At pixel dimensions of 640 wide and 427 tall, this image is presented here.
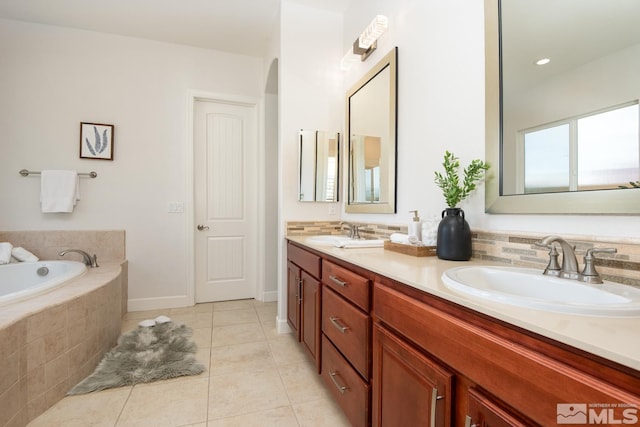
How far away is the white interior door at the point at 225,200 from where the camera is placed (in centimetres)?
330

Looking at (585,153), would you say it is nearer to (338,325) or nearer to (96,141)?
(338,325)

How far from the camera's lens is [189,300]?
3.21m

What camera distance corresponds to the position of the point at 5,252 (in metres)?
2.42

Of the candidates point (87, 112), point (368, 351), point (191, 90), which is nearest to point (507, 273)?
point (368, 351)

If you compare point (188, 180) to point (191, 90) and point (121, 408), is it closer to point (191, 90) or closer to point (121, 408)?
point (191, 90)

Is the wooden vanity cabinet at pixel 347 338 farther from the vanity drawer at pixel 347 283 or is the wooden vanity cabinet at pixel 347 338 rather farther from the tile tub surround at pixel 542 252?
the tile tub surround at pixel 542 252

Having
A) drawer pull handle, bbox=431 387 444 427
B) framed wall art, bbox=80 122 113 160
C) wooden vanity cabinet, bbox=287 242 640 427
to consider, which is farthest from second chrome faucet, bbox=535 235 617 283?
framed wall art, bbox=80 122 113 160

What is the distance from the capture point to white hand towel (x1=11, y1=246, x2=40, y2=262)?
251 centimetres

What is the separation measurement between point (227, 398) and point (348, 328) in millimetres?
904

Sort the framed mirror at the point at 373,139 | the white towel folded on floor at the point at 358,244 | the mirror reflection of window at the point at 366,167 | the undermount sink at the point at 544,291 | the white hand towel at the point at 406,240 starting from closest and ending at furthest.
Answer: the undermount sink at the point at 544,291 → the white hand towel at the point at 406,240 → the white towel folded on floor at the point at 358,244 → the framed mirror at the point at 373,139 → the mirror reflection of window at the point at 366,167

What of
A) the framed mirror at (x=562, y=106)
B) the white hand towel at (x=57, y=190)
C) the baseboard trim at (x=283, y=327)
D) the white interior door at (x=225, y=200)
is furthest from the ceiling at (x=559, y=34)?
the white hand towel at (x=57, y=190)

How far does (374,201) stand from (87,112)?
2894 mm

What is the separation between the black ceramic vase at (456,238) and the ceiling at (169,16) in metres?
2.25
